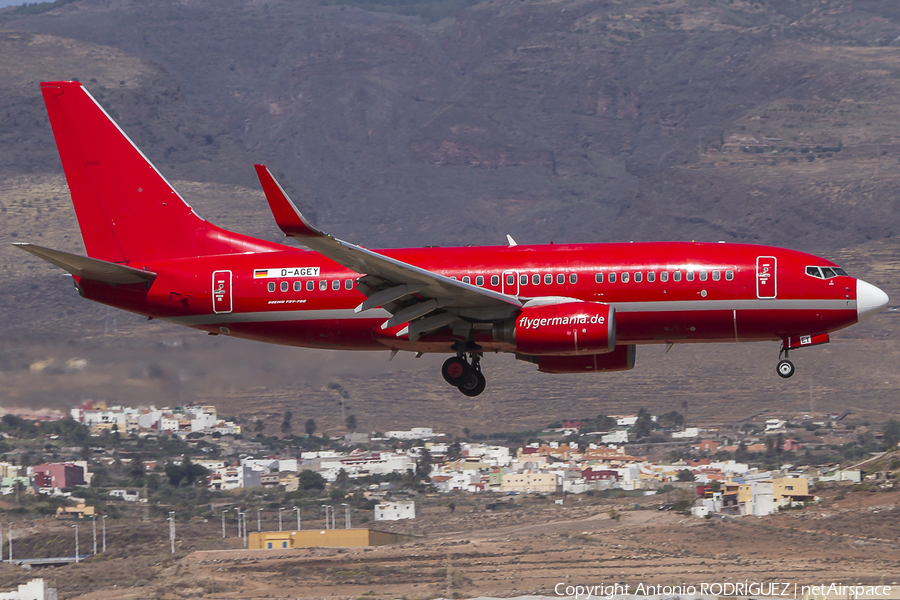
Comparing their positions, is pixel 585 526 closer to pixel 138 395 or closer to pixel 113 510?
pixel 138 395

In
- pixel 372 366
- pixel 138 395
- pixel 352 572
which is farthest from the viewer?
pixel 138 395

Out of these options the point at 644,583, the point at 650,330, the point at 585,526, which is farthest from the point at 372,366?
the point at 650,330

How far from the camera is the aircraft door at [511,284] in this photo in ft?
164

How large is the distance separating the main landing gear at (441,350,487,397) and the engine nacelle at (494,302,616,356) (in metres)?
2.43

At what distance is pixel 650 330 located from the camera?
4925 cm

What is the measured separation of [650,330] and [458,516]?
99342mm

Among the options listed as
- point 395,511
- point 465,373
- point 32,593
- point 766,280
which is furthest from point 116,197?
point 395,511

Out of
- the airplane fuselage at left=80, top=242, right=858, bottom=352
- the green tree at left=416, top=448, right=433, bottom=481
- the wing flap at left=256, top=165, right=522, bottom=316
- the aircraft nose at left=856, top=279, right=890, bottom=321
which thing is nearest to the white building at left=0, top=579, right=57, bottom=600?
the airplane fuselage at left=80, top=242, right=858, bottom=352

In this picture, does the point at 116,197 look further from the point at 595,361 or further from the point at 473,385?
the point at 595,361

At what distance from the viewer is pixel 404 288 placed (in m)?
47.5

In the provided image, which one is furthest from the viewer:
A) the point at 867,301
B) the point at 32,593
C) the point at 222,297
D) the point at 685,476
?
the point at 685,476

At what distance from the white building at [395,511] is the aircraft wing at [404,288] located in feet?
313

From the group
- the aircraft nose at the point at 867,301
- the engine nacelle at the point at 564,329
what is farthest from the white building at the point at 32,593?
the aircraft nose at the point at 867,301

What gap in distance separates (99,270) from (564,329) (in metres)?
16.8
